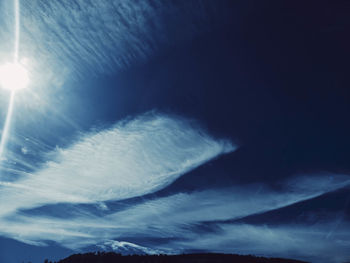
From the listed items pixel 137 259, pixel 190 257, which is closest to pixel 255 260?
pixel 190 257

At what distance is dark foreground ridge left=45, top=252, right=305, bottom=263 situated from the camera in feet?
161

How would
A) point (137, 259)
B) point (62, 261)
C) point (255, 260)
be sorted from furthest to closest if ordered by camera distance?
point (62, 261) → point (137, 259) → point (255, 260)

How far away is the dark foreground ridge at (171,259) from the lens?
4912 centimetres

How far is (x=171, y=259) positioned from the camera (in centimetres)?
5109

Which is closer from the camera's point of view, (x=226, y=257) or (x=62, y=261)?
(x=226, y=257)

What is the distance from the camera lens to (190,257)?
173 ft

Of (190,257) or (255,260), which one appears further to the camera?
(190,257)

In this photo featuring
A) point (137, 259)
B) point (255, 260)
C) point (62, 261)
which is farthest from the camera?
point (62, 261)

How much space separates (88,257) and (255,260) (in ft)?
128

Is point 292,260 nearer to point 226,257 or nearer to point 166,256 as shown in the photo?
point 226,257

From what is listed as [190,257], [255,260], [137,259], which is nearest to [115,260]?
[137,259]

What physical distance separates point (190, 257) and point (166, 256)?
5896 millimetres

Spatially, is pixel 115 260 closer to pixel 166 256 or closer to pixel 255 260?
pixel 166 256

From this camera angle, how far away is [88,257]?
5422cm
